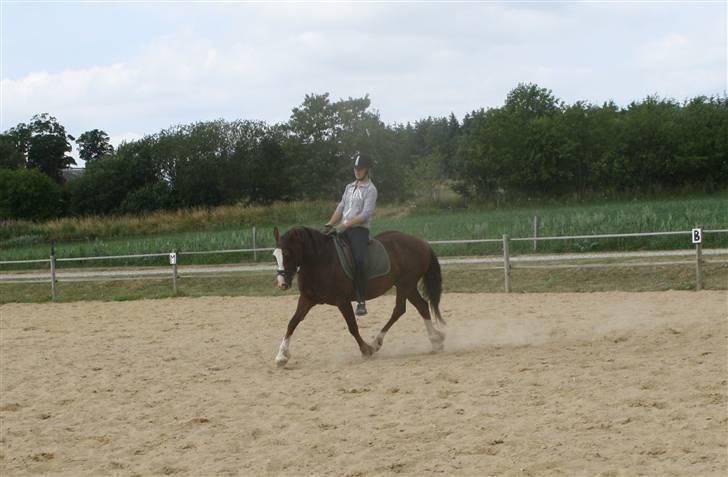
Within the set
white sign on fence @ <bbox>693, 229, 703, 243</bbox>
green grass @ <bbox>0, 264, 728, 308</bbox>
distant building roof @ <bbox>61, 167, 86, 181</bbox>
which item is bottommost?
green grass @ <bbox>0, 264, 728, 308</bbox>

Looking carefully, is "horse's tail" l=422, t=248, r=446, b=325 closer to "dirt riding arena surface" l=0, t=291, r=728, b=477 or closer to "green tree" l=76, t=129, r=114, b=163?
"dirt riding arena surface" l=0, t=291, r=728, b=477

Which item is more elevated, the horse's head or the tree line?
the tree line

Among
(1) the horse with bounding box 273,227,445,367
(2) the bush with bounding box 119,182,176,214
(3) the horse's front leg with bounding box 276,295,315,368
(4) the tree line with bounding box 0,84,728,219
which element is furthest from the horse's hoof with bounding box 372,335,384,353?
(2) the bush with bounding box 119,182,176,214

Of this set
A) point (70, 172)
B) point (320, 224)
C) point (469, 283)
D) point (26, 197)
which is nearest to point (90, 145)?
point (70, 172)

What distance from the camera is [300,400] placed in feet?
24.1

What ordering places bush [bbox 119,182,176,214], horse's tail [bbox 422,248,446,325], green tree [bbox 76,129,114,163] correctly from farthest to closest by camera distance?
green tree [bbox 76,129,114,163]
bush [bbox 119,182,176,214]
horse's tail [bbox 422,248,446,325]

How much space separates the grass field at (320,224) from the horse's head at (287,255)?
14.2 metres

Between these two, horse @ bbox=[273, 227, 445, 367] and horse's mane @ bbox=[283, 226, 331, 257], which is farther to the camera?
horse's mane @ bbox=[283, 226, 331, 257]

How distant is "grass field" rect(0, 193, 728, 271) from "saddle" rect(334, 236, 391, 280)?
1318cm

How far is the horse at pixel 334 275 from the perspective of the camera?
9.02 m

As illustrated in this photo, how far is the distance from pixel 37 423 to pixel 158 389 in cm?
135

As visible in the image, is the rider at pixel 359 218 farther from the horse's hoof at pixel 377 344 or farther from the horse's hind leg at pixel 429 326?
the horse's hind leg at pixel 429 326

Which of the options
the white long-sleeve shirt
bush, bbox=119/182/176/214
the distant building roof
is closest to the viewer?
the white long-sleeve shirt

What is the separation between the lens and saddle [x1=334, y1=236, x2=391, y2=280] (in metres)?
9.43
